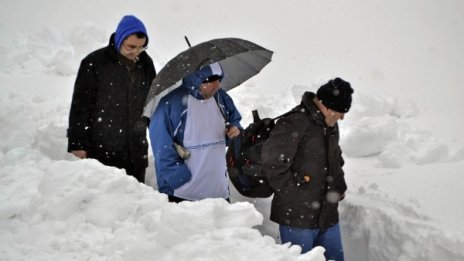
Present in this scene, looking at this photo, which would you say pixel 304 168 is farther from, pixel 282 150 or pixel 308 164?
pixel 282 150

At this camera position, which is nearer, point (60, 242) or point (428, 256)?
point (60, 242)

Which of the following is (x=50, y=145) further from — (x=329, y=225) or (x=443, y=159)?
(x=443, y=159)

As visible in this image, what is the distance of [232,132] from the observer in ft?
11.7

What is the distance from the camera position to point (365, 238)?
14.3ft

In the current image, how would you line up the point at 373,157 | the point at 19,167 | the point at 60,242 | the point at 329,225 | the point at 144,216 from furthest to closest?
the point at 373,157
the point at 19,167
the point at 329,225
the point at 144,216
the point at 60,242

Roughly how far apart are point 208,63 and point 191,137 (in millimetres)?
588

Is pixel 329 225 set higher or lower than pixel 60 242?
lower

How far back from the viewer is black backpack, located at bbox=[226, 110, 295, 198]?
3510 mm

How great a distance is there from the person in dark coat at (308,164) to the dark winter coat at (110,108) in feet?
4.04

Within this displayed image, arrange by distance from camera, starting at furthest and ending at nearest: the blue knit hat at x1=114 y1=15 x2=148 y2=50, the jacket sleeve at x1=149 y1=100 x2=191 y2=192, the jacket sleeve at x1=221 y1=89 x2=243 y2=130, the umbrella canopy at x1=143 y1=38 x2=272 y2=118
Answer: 1. the jacket sleeve at x1=221 y1=89 x2=243 y2=130
2. the blue knit hat at x1=114 y1=15 x2=148 y2=50
3. the jacket sleeve at x1=149 y1=100 x2=191 y2=192
4. the umbrella canopy at x1=143 y1=38 x2=272 y2=118

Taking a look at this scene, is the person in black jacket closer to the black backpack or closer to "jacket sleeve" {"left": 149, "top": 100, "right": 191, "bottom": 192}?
"jacket sleeve" {"left": 149, "top": 100, "right": 191, "bottom": 192}

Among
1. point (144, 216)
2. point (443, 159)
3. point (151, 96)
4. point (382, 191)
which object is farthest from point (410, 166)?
point (144, 216)

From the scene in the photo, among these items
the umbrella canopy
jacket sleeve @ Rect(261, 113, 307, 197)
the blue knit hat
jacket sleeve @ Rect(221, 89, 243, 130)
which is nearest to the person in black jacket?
the blue knit hat

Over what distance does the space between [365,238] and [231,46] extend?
91.2 inches
